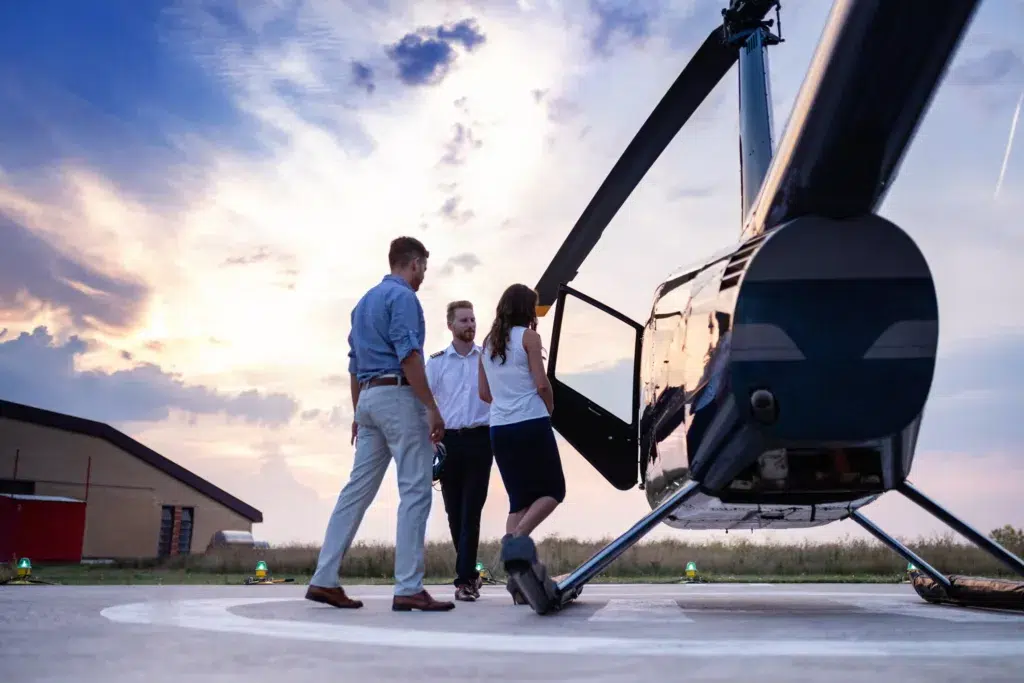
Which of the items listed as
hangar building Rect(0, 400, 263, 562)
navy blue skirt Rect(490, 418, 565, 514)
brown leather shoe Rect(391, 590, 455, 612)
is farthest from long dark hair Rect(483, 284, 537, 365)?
hangar building Rect(0, 400, 263, 562)

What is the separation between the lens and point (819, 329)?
465 centimetres

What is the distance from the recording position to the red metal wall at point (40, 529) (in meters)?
18.8

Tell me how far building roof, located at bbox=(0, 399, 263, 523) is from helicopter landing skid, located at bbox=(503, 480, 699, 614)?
18.5 metres

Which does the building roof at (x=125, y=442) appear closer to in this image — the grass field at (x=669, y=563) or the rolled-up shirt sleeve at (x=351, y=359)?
the grass field at (x=669, y=563)

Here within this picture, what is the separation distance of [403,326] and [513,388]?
3.14 ft

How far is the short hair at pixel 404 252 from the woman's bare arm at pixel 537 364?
836mm

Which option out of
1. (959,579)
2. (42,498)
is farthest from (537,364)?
(42,498)

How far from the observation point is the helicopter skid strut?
5109 millimetres

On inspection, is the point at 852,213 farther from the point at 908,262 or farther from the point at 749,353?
the point at 749,353

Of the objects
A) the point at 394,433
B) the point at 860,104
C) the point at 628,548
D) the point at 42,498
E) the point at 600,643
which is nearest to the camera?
the point at 600,643

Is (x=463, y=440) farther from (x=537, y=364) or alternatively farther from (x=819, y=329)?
(x=819, y=329)

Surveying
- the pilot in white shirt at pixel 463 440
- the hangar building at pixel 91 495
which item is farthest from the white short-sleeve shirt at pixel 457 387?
the hangar building at pixel 91 495

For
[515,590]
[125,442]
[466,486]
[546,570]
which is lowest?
[515,590]

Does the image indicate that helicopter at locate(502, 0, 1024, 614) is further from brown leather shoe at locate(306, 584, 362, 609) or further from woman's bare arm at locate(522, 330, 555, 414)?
brown leather shoe at locate(306, 584, 362, 609)
